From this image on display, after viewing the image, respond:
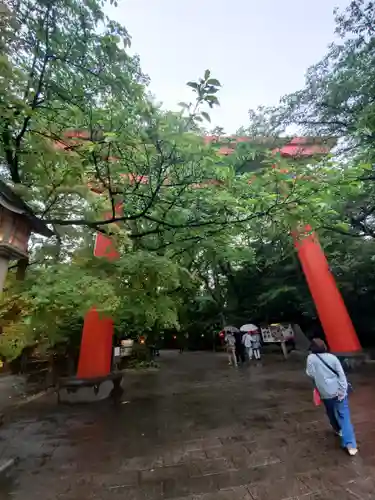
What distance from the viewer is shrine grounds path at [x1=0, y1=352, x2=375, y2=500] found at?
139 inches

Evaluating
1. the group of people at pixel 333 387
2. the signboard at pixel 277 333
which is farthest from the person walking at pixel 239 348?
the group of people at pixel 333 387

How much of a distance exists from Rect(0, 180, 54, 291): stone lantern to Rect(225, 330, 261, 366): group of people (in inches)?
496

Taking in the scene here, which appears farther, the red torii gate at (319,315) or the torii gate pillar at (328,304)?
the torii gate pillar at (328,304)

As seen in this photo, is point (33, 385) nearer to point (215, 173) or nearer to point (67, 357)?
point (67, 357)

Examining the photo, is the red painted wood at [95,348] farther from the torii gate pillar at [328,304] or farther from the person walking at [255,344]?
the person walking at [255,344]

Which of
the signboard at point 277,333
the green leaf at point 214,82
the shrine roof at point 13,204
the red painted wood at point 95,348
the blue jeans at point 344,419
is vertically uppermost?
the green leaf at point 214,82

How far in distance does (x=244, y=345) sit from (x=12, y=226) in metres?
13.9

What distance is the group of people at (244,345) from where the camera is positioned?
15025 millimetres

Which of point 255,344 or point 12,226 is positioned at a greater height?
point 255,344

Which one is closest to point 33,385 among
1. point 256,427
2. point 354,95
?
point 256,427

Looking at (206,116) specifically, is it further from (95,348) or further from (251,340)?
(251,340)

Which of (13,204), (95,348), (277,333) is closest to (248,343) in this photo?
(277,333)

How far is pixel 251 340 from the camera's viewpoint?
15.5m

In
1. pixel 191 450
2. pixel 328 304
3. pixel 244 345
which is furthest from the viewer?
pixel 244 345
